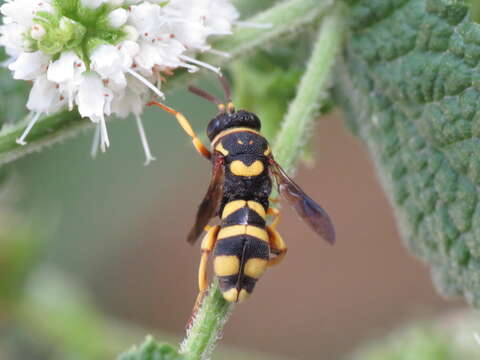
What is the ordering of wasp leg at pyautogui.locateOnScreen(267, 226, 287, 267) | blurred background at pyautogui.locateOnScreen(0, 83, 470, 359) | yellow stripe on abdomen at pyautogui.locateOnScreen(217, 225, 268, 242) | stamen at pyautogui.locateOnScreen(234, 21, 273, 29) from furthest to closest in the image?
blurred background at pyautogui.locateOnScreen(0, 83, 470, 359)
stamen at pyautogui.locateOnScreen(234, 21, 273, 29)
wasp leg at pyautogui.locateOnScreen(267, 226, 287, 267)
yellow stripe on abdomen at pyautogui.locateOnScreen(217, 225, 268, 242)

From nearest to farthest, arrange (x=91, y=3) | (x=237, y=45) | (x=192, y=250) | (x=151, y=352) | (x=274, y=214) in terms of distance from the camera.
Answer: (x=151, y=352), (x=91, y=3), (x=274, y=214), (x=237, y=45), (x=192, y=250)

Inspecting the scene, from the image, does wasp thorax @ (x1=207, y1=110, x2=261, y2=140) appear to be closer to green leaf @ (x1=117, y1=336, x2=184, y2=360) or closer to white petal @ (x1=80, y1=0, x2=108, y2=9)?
white petal @ (x1=80, y1=0, x2=108, y2=9)

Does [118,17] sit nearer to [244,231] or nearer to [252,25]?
[252,25]

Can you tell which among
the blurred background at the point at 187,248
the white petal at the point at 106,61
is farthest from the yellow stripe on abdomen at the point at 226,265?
the blurred background at the point at 187,248

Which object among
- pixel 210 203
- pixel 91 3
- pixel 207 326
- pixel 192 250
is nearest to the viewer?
pixel 207 326

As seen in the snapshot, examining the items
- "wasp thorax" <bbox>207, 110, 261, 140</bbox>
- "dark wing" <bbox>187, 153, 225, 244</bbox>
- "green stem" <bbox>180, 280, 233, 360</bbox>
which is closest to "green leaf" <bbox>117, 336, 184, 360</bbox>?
"green stem" <bbox>180, 280, 233, 360</bbox>

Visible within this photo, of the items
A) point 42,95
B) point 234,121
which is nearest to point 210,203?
point 234,121

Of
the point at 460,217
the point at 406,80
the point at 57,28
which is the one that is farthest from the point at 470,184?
the point at 57,28

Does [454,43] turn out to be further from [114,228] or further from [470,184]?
[114,228]
